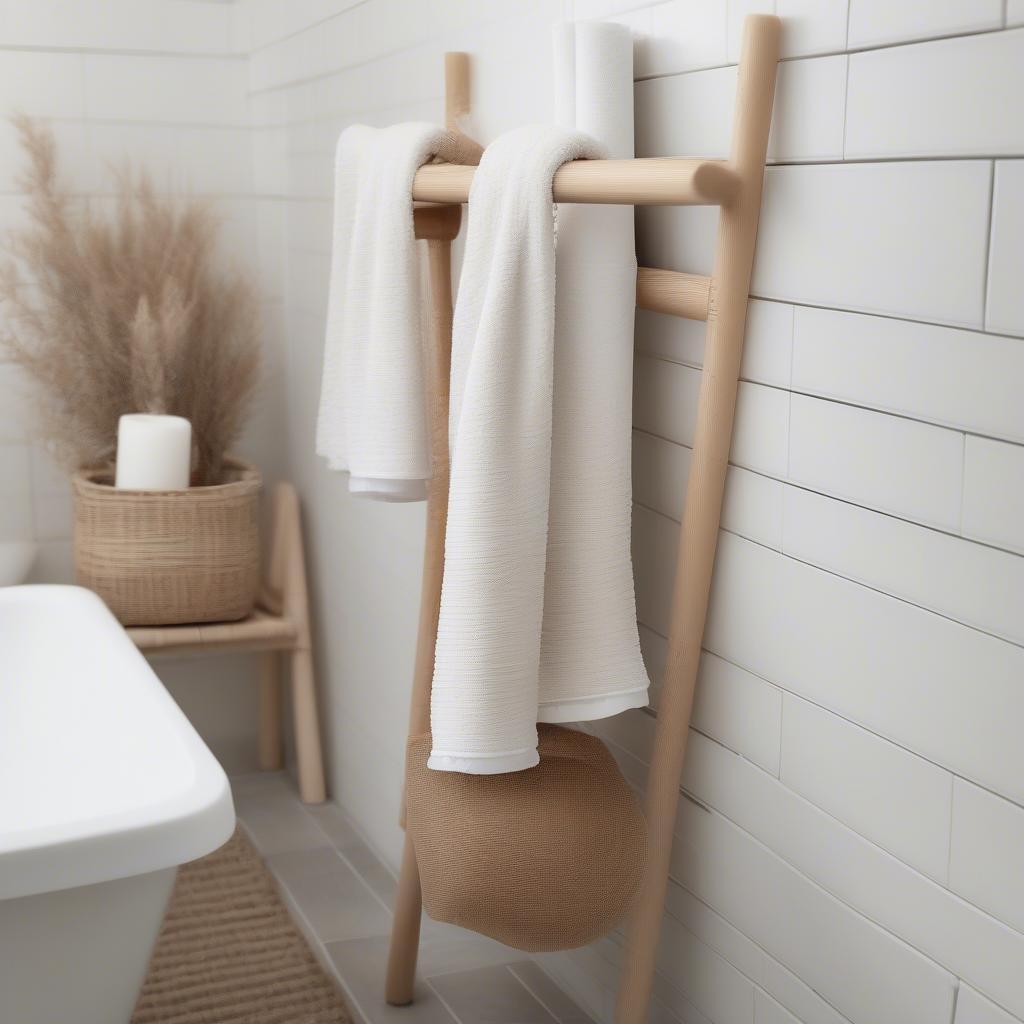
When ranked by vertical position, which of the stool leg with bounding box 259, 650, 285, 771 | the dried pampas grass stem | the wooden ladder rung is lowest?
the stool leg with bounding box 259, 650, 285, 771

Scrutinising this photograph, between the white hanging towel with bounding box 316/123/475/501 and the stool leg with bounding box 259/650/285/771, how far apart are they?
119 cm

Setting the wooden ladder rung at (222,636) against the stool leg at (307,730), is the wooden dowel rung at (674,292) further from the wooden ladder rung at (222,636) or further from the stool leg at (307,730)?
the stool leg at (307,730)

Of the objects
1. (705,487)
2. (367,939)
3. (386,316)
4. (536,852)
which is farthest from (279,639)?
(705,487)

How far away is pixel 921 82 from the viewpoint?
3.14 ft

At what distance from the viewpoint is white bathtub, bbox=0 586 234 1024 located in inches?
42.9

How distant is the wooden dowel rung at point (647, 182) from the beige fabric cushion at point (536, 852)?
55cm

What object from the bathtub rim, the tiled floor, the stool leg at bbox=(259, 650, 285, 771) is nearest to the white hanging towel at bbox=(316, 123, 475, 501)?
the bathtub rim

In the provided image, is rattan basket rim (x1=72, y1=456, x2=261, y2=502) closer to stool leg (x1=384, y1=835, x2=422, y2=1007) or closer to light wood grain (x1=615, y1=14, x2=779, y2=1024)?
stool leg (x1=384, y1=835, x2=422, y2=1007)

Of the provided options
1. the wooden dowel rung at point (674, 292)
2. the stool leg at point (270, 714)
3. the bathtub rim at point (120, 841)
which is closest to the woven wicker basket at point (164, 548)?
the stool leg at point (270, 714)

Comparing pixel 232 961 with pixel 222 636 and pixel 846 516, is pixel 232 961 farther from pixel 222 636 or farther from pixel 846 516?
pixel 846 516

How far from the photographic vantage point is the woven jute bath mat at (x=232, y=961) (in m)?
1.80

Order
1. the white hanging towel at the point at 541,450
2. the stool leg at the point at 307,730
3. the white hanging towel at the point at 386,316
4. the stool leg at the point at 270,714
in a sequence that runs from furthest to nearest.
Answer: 1. the stool leg at the point at 270,714
2. the stool leg at the point at 307,730
3. the white hanging towel at the point at 386,316
4. the white hanging towel at the point at 541,450

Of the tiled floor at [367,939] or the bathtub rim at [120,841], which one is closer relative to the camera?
the bathtub rim at [120,841]

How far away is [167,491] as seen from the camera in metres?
2.19
